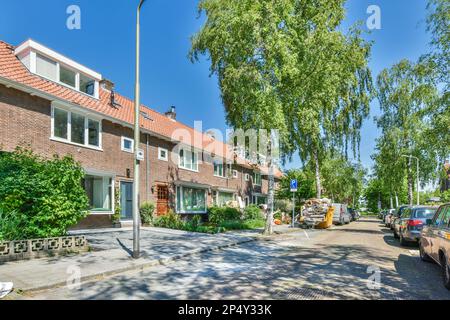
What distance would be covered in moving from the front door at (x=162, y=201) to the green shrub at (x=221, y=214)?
3591 millimetres

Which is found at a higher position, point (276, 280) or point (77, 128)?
point (77, 128)

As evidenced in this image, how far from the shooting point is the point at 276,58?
51.2ft

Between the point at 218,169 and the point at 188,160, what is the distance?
5.24 meters

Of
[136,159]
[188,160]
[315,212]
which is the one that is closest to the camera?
[136,159]

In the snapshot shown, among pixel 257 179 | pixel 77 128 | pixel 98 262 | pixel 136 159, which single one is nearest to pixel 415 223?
pixel 136 159

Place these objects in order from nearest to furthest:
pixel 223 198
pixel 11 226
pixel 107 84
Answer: pixel 11 226
pixel 107 84
pixel 223 198

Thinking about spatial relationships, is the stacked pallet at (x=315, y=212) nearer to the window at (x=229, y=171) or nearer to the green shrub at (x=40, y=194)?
the window at (x=229, y=171)

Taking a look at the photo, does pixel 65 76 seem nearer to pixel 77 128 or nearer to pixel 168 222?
pixel 77 128

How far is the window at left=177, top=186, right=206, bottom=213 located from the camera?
23344 millimetres

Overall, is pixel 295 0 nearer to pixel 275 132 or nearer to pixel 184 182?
pixel 275 132

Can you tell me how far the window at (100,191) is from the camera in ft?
55.3

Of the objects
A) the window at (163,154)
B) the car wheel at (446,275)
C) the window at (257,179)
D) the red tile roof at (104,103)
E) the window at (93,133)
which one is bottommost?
the car wheel at (446,275)

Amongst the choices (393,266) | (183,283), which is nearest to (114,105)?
(183,283)

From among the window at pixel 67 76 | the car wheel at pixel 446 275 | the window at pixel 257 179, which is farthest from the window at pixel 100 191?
the window at pixel 257 179
